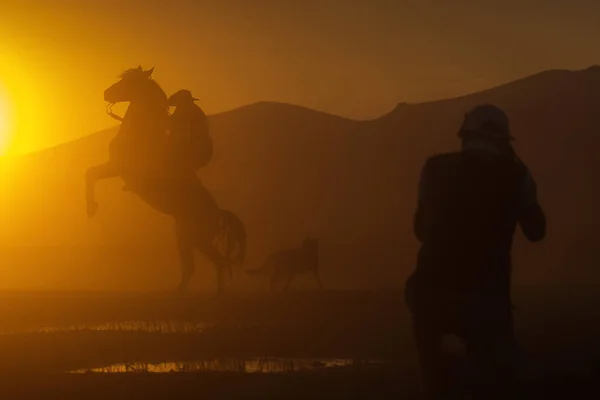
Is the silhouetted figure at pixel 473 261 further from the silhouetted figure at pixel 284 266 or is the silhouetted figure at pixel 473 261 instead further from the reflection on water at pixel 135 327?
the silhouetted figure at pixel 284 266

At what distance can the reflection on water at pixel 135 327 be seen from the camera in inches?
636

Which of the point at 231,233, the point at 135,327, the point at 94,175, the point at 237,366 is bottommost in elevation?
the point at 237,366

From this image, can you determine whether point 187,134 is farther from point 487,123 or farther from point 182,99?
point 487,123

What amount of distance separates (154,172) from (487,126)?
15479mm

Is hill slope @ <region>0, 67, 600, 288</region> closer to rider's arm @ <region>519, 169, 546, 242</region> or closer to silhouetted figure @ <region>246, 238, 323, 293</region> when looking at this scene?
silhouetted figure @ <region>246, 238, 323, 293</region>

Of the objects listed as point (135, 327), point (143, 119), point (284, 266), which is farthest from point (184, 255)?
point (135, 327)

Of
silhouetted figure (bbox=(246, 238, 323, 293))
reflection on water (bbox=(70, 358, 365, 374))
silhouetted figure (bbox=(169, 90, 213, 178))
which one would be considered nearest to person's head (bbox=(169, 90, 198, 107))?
silhouetted figure (bbox=(169, 90, 213, 178))

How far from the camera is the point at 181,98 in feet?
73.5

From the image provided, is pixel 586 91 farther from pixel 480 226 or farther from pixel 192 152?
pixel 480 226

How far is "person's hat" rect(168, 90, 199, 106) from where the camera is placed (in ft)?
73.5

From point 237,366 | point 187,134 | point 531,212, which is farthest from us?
point 187,134

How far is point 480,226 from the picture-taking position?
6.81m

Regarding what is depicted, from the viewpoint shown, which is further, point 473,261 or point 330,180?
point 330,180

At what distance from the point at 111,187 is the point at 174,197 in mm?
87387
